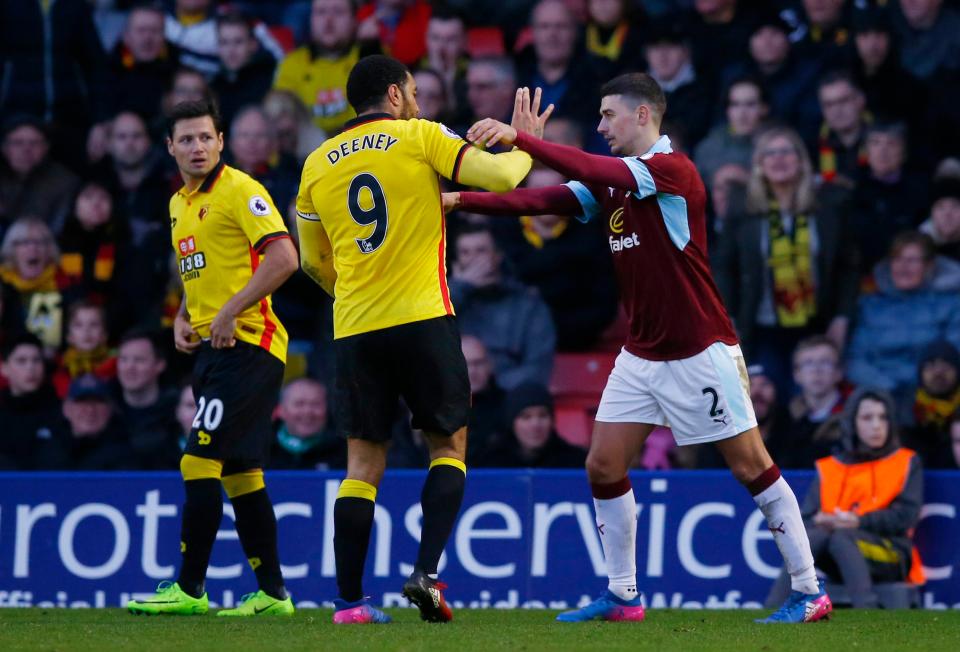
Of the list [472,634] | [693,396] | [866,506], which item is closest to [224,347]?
[472,634]

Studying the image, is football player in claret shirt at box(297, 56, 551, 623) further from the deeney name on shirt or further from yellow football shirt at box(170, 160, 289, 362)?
yellow football shirt at box(170, 160, 289, 362)

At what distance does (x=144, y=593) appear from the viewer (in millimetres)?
9844

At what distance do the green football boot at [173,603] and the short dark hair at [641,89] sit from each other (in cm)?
296

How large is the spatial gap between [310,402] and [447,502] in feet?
14.0

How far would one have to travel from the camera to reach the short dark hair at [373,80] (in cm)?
689

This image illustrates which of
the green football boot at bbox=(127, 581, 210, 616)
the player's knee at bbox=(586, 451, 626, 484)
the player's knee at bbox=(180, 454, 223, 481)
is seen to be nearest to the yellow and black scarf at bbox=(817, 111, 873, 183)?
the player's knee at bbox=(586, 451, 626, 484)

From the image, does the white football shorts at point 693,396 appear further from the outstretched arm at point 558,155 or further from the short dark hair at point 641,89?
the short dark hair at point 641,89

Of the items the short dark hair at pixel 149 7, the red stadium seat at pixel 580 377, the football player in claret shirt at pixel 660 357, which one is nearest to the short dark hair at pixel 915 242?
the red stadium seat at pixel 580 377

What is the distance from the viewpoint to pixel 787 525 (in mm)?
6969

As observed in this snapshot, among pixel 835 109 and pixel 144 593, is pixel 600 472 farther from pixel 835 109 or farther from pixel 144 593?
pixel 835 109

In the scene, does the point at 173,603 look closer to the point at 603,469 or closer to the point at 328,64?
the point at 603,469

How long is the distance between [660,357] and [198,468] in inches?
84.7

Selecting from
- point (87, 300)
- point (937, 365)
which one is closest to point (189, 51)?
point (87, 300)

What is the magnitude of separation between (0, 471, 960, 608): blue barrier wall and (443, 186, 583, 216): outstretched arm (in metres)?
2.87
